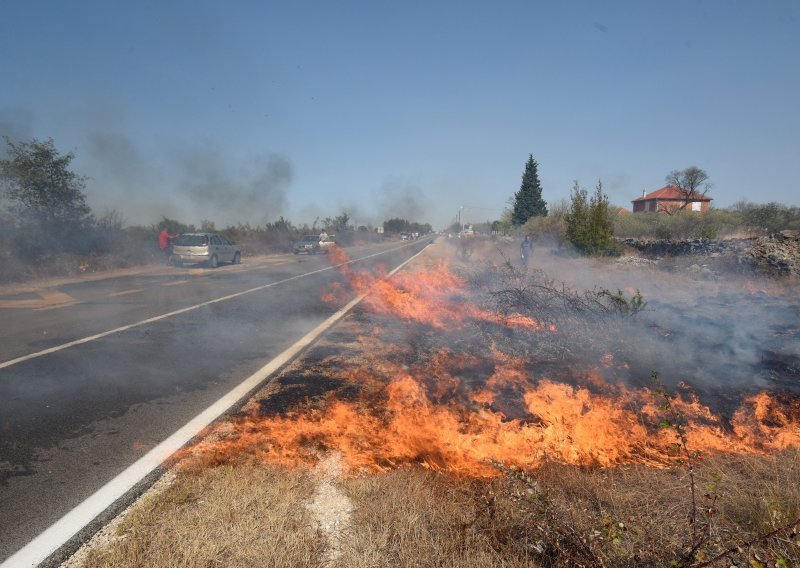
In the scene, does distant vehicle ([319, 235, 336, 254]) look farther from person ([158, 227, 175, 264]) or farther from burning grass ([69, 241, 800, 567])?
burning grass ([69, 241, 800, 567])

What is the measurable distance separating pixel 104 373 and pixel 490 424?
4.41m

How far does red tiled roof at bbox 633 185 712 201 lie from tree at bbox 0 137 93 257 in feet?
223

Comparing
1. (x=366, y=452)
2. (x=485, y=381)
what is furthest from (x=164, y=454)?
(x=485, y=381)

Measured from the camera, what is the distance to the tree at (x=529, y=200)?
54.8 m

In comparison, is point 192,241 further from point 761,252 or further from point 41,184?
point 761,252

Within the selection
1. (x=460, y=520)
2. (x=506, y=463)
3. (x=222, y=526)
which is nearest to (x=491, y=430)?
(x=506, y=463)

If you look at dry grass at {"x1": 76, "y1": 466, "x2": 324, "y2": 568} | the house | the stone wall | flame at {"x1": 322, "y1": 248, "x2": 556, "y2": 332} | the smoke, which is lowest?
the smoke

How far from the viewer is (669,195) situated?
6694 cm

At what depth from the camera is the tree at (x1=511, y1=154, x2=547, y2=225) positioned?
2157 inches

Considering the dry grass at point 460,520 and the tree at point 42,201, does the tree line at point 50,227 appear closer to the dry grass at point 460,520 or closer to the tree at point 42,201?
the tree at point 42,201

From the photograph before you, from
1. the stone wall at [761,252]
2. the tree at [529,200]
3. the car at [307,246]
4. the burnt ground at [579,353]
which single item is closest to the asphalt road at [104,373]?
the burnt ground at [579,353]

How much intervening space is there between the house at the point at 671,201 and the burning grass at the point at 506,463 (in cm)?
6017

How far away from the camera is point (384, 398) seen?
4289 millimetres

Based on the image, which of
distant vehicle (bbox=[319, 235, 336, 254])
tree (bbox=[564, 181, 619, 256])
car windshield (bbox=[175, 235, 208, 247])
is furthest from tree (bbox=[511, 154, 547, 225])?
car windshield (bbox=[175, 235, 208, 247])
